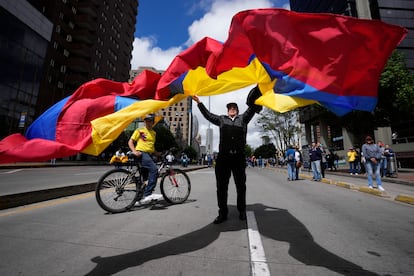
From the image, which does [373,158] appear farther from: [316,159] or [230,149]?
[230,149]

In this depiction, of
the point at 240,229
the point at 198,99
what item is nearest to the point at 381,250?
the point at 240,229

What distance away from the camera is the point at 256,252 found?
8.23 feet

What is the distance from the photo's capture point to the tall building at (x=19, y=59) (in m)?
24.3

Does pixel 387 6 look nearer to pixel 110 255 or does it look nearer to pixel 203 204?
pixel 203 204

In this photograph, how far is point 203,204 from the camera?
5.20 metres

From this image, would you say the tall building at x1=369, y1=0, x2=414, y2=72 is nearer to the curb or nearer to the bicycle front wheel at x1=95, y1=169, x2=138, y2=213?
the curb

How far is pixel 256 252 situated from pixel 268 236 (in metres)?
0.63

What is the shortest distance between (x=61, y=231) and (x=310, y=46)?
416 cm

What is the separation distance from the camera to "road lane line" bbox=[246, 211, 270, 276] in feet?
6.83

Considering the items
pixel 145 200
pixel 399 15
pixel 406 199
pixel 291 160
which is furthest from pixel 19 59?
pixel 399 15

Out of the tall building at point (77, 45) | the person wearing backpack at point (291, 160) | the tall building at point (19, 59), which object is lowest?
the person wearing backpack at point (291, 160)

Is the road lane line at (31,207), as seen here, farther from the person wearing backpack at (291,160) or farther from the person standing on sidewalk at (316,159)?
the person standing on sidewalk at (316,159)

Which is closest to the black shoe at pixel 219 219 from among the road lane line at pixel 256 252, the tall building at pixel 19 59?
the road lane line at pixel 256 252

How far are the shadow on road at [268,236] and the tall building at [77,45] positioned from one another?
121ft
